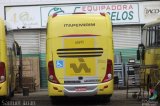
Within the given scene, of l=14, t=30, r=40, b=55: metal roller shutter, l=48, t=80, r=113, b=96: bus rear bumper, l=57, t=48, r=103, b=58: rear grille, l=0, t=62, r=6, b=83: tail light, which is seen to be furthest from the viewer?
l=14, t=30, r=40, b=55: metal roller shutter

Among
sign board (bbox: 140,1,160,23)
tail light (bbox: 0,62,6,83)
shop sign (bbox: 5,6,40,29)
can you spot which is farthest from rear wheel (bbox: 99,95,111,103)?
shop sign (bbox: 5,6,40,29)

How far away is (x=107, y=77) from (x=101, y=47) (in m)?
1.14

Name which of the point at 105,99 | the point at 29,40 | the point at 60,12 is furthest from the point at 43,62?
the point at 105,99

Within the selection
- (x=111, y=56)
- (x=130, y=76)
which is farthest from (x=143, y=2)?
(x=111, y=56)

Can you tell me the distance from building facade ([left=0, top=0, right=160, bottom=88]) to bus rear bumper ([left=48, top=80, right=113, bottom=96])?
12207mm

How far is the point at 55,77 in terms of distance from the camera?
66.0ft

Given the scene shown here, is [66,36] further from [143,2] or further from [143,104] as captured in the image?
[143,2]

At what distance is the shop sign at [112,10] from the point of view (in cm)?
3216

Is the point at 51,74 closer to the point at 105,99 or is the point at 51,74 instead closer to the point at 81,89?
the point at 81,89

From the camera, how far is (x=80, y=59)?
20.2 metres

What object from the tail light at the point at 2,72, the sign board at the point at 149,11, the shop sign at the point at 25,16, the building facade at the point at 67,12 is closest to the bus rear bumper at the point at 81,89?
the tail light at the point at 2,72

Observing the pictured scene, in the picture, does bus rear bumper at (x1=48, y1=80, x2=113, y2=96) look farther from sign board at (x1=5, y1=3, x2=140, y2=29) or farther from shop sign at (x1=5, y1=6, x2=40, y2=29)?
shop sign at (x1=5, y1=6, x2=40, y2=29)

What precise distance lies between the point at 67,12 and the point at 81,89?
499 inches

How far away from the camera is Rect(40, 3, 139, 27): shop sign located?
3216 cm
